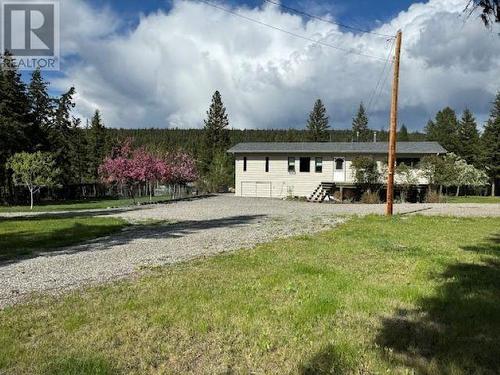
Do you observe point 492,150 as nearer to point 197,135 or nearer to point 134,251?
point 134,251

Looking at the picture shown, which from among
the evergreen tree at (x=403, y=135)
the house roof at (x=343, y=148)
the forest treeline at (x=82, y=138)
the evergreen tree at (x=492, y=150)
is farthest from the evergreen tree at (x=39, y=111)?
the evergreen tree at (x=403, y=135)

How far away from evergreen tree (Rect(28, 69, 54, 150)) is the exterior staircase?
2559 centimetres

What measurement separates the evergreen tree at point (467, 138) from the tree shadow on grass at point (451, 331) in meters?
54.5

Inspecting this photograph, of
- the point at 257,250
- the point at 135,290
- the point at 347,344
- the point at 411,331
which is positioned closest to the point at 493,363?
the point at 411,331

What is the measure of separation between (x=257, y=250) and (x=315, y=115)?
219ft

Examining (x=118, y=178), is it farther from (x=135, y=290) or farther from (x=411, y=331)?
(x=411, y=331)

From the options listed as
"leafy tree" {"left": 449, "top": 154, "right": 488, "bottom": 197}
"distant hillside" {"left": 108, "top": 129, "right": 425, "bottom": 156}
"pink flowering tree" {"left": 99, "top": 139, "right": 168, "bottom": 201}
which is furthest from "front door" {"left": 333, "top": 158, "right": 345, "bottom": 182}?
"distant hillside" {"left": 108, "top": 129, "right": 425, "bottom": 156}

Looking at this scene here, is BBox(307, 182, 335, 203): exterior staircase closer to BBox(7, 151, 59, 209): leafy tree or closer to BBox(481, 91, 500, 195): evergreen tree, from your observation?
BBox(7, 151, 59, 209): leafy tree

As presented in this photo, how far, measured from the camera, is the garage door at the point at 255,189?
3584 cm

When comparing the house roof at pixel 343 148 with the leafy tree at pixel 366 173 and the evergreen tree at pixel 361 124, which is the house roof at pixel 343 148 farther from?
the evergreen tree at pixel 361 124

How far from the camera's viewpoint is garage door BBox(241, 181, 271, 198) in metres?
35.8

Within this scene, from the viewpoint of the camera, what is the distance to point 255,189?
119ft

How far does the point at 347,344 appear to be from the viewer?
4.07 metres

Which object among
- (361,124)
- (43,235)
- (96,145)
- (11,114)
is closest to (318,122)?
(361,124)
